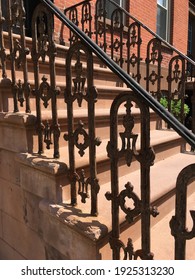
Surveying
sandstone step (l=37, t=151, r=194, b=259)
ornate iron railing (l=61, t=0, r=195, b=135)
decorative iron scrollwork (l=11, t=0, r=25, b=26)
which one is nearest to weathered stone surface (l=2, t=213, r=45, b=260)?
sandstone step (l=37, t=151, r=194, b=259)

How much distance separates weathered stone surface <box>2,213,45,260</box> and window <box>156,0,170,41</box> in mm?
7567

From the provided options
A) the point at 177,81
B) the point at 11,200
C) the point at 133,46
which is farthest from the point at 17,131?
the point at 133,46

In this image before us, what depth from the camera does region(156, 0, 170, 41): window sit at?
27.7 feet

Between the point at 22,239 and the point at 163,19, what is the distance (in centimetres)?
818

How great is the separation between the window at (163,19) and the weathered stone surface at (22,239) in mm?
7567

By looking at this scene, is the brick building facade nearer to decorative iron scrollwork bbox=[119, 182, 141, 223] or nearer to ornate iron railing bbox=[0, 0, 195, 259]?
ornate iron railing bbox=[0, 0, 195, 259]

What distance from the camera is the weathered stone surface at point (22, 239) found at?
2.44m

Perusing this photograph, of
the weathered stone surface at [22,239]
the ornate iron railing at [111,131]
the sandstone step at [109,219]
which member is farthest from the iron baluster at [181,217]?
the weathered stone surface at [22,239]

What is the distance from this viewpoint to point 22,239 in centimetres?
266

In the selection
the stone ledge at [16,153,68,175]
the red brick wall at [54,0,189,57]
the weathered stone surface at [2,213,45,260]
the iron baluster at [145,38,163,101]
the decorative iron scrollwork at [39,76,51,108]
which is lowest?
the weathered stone surface at [2,213,45,260]

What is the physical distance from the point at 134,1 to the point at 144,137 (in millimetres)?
6415

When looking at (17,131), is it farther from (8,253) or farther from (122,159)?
(8,253)

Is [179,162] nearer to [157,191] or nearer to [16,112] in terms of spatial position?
[157,191]
